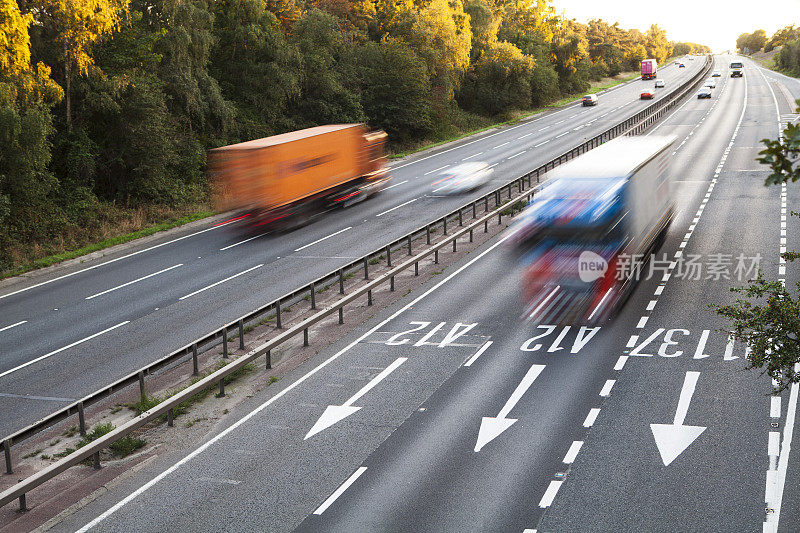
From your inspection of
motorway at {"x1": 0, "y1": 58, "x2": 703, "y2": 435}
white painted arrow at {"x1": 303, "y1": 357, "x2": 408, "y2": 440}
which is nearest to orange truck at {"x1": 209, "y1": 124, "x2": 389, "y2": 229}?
motorway at {"x1": 0, "y1": 58, "x2": 703, "y2": 435}

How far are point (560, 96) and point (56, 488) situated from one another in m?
93.9

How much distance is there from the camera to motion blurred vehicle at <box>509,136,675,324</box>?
16938 mm

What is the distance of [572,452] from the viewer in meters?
10.9

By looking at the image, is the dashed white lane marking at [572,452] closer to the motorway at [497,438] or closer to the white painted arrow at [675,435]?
the motorway at [497,438]

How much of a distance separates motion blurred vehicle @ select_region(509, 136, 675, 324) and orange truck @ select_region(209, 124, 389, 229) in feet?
40.5

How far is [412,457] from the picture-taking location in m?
10.9

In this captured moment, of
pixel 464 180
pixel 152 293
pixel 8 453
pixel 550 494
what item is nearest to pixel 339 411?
pixel 550 494

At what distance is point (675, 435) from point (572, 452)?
5.70ft

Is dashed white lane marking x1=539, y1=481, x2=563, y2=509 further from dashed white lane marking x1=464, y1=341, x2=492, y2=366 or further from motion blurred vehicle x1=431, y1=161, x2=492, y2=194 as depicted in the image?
motion blurred vehicle x1=431, y1=161, x2=492, y2=194

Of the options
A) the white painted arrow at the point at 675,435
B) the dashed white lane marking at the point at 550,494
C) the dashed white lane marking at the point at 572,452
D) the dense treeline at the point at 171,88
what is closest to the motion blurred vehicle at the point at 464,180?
the dense treeline at the point at 171,88

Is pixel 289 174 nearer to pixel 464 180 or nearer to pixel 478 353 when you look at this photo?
pixel 464 180

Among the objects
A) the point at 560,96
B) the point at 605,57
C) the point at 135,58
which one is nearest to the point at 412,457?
the point at 135,58

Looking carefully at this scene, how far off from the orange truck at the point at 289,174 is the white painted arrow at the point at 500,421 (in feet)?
56.0

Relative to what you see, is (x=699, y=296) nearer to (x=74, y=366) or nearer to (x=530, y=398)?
(x=530, y=398)
